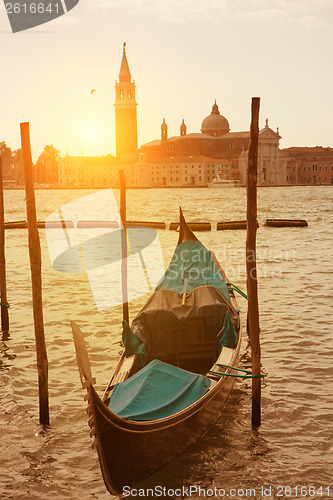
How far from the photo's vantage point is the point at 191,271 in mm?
9609

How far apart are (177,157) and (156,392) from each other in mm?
107932

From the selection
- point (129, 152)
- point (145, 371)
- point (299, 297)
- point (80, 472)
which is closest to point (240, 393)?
point (145, 371)

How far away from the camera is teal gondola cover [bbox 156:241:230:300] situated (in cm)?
841

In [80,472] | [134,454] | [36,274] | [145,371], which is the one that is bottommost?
[80,472]

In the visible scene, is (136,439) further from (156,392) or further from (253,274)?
(253,274)

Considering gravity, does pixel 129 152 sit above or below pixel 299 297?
above

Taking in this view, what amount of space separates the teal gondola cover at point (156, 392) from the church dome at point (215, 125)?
11277 cm

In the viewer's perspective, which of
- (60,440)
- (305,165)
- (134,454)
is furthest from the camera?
(305,165)

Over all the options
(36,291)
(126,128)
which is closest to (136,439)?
(36,291)

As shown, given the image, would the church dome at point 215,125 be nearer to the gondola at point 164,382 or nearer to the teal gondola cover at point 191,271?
the teal gondola cover at point 191,271

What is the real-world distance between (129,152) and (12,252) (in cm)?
9354

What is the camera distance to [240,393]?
744 centimetres

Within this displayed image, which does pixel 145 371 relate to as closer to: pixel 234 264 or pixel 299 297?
pixel 299 297

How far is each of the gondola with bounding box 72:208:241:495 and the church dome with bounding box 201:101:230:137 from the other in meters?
110
